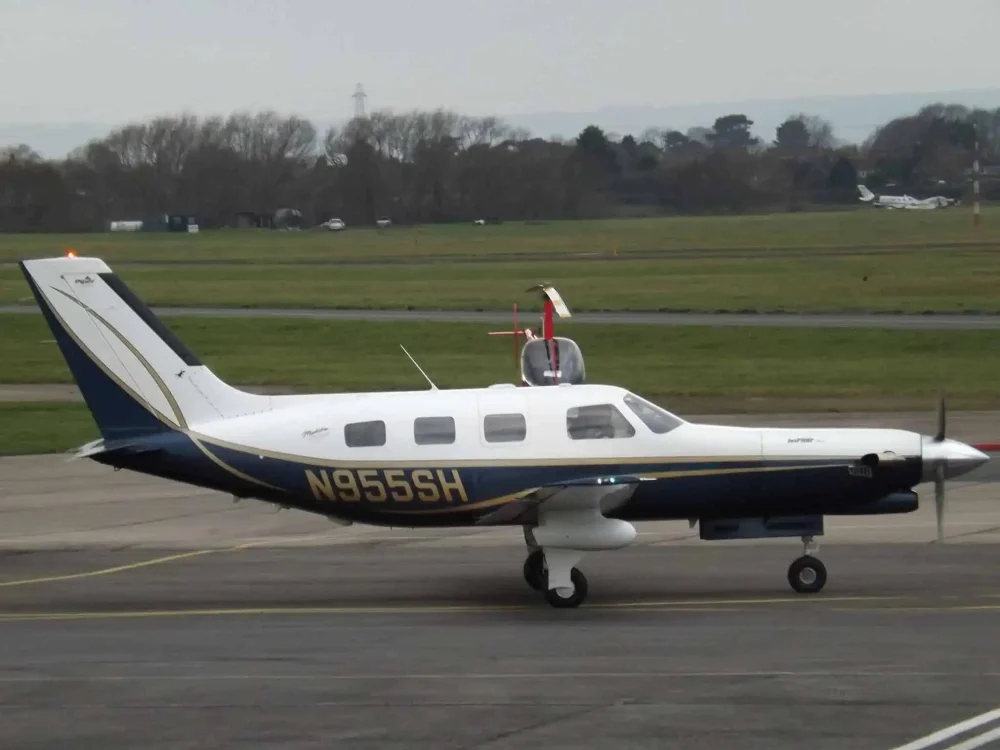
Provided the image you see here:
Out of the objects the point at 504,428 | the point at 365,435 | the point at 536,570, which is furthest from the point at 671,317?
the point at 365,435

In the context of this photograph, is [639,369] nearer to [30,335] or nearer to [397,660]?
[30,335]

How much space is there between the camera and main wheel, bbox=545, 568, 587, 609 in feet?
46.1

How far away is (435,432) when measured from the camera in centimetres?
1419

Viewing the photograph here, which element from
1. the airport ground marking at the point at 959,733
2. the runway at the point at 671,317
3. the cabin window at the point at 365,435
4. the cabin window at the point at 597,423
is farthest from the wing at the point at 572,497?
the runway at the point at 671,317

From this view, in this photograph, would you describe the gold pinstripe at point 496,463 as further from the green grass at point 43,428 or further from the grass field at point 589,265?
the grass field at point 589,265

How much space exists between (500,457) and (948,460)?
4150 millimetres

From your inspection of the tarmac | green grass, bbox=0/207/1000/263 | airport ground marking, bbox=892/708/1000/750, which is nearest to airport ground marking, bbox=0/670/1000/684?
the tarmac

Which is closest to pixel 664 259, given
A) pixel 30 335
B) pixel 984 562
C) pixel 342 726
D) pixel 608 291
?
pixel 608 291

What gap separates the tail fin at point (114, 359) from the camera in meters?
14.5

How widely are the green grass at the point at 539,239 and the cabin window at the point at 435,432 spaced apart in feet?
217

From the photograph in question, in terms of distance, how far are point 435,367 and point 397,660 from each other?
91.4 ft

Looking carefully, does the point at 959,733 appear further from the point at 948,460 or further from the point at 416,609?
the point at 416,609

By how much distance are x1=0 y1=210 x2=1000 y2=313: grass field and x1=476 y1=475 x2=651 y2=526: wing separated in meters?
37.5

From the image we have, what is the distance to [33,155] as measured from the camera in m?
119
